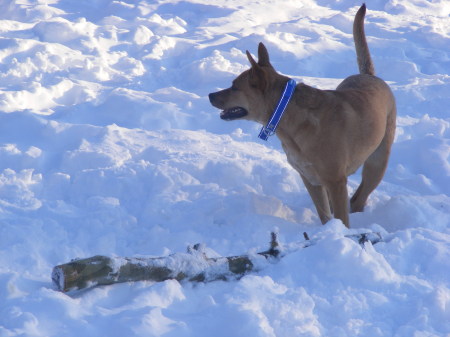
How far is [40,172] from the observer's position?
496cm

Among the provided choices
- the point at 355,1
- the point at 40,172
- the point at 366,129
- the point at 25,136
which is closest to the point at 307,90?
the point at 366,129

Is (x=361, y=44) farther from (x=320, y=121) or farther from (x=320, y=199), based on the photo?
(x=320, y=199)

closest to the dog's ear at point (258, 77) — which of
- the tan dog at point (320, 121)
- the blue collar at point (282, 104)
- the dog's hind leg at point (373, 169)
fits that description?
the tan dog at point (320, 121)

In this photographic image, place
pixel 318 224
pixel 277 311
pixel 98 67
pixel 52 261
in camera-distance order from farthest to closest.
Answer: pixel 98 67
pixel 318 224
pixel 52 261
pixel 277 311

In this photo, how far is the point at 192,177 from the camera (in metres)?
5.01

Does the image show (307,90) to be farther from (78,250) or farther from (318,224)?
(78,250)

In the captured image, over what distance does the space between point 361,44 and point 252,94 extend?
1.52 meters

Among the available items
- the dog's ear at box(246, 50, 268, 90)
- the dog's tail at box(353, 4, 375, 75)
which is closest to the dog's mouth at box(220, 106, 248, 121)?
the dog's ear at box(246, 50, 268, 90)

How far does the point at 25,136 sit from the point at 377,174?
359 centimetres

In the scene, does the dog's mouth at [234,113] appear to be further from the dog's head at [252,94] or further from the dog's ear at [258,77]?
the dog's ear at [258,77]

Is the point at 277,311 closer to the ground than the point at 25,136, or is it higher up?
higher up

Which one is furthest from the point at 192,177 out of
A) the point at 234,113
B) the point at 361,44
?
the point at 361,44

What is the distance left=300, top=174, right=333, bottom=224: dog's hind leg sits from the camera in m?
4.61

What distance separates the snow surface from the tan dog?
44 cm
